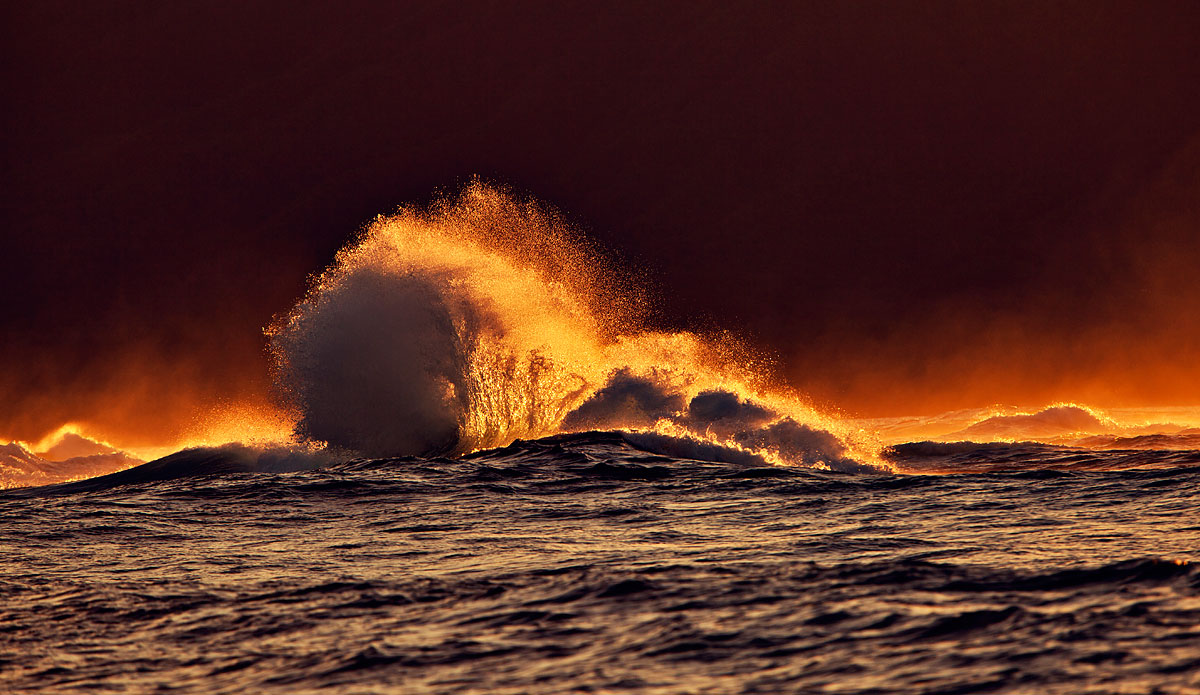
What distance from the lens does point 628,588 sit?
8992mm

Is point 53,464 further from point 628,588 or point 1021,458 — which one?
point 628,588

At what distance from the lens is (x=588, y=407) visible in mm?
23922

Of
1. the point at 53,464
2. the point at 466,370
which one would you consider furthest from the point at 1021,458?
the point at 53,464

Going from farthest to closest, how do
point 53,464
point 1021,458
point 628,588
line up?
point 53,464, point 1021,458, point 628,588

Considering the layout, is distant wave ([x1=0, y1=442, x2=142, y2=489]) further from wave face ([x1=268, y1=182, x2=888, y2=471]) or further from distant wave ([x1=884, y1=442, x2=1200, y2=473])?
distant wave ([x1=884, y1=442, x2=1200, y2=473])

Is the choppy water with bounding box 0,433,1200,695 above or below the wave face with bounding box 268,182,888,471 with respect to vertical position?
below

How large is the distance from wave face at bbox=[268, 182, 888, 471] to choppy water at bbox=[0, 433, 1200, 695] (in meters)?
6.17

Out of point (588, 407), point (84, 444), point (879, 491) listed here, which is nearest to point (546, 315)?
point (588, 407)

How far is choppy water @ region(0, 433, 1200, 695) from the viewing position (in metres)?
6.75

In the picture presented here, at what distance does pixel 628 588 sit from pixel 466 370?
1623 cm

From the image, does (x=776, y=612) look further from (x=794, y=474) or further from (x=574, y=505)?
(x=794, y=474)

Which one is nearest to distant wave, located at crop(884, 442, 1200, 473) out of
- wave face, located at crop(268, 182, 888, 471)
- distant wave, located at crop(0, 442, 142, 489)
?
wave face, located at crop(268, 182, 888, 471)

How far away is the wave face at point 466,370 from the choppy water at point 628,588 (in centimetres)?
617

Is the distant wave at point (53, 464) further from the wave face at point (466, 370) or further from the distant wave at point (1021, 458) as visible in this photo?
the distant wave at point (1021, 458)
